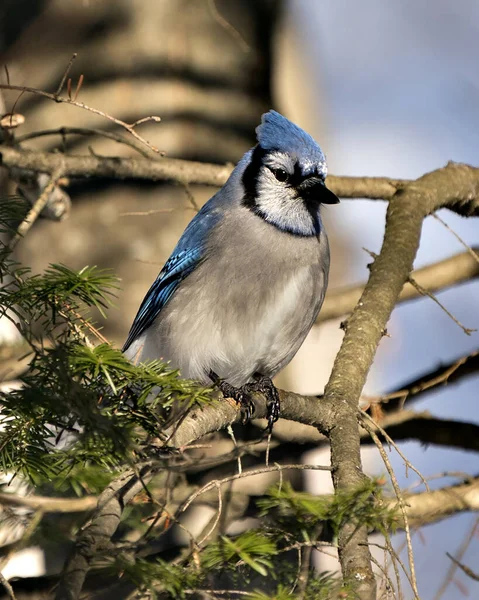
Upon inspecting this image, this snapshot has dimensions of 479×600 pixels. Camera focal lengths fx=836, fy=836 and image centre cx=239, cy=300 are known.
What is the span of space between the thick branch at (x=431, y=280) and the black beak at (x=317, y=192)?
56 cm

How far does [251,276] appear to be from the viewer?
7.89ft

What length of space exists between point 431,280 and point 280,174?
749 millimetres

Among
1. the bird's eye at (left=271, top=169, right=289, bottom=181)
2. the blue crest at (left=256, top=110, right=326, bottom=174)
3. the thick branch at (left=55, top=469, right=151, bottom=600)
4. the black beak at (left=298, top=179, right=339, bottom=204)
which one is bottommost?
the thick branch at (left=55, top=469, right=151, bottom=600)

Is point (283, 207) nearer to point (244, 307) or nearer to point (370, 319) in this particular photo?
point (244, 307)

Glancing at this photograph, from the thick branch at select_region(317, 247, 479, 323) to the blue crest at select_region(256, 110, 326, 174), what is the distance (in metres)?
0.64

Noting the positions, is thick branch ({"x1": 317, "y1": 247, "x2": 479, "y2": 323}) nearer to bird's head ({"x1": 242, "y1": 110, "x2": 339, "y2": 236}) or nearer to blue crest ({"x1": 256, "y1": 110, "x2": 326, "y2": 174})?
bird's head ({"x1": 242, "y1": 110, "x2": 339, "y2": 236})

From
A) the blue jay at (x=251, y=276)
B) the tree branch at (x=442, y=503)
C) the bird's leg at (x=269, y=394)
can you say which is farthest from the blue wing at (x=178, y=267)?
the tree branch at (x=442, y=503)

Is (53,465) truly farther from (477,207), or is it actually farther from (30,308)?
(477,207)

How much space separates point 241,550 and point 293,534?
0.15 m

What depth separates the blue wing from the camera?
2562 millimetres

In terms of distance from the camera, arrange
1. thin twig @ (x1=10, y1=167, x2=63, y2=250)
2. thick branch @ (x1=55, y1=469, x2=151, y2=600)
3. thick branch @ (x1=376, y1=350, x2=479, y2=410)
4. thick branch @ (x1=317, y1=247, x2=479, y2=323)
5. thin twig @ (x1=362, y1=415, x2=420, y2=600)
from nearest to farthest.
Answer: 1. thick branch @ (x1=55, y1=469, x2=151, y2=600)
2. thin twig @ (x1=362, y1=415, x2=420, y2=600)
3. thin twig @ (x1=10, y1=167, x2=63, y2=250)
4. thick branch @ (x1=376, y1=350, x2=479, y2=410)
5. thick branch @ (x1=317, y1=247, x2=479, y2=323)

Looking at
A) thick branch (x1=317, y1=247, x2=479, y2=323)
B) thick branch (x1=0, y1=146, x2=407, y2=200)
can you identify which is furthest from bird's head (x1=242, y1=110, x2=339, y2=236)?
thick branch (x1=317, y1=247, x2=479, y2=323)

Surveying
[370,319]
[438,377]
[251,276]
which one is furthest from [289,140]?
[438,377]

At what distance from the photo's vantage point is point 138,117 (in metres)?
3.13
